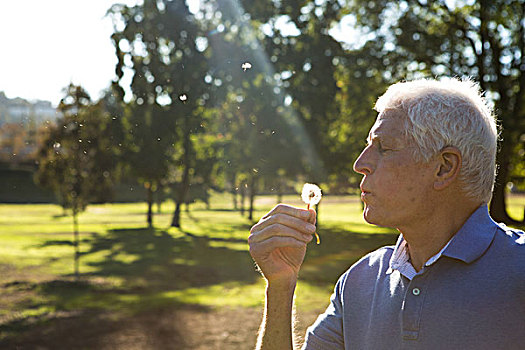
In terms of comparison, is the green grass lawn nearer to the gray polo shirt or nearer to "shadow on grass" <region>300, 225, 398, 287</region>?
"shadow on grass" <region>300, 225, 398, 287</region>

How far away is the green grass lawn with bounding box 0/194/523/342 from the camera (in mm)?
9266

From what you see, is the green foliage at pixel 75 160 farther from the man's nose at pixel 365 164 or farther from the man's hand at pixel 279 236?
the man's nose at pixel 365 164

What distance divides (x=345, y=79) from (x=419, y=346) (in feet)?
53.5

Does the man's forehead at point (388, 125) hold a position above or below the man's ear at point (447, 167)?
above

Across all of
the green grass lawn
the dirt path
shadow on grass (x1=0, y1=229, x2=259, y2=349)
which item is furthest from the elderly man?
the green grass lawn

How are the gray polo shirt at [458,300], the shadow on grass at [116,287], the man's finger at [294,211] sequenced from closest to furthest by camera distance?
the gray polo shirt at [458,300] < the man's finger at [294,211] < the shadow on grass at [116,287]

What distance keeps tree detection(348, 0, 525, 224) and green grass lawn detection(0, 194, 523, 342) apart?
226 inches

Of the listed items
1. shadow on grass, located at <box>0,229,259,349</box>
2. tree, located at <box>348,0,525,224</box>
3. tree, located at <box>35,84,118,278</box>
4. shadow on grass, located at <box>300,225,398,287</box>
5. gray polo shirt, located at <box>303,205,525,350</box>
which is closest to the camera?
gray polo shirt, located at <box>303,205,525,350</box>

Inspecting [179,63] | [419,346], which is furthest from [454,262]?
[179,63]

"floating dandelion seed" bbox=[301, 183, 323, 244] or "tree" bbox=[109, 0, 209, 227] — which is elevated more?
"tree" bbox=[109, 0, 209, 227]

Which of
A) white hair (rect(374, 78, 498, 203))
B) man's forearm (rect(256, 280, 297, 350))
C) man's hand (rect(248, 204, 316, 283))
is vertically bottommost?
man's forearm (rect(256, 280, 297, 350))

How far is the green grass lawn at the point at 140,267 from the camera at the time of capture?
9.27m

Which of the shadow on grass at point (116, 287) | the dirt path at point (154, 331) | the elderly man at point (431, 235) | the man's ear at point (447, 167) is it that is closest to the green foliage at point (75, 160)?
the shadow on grass at point (116, 287)

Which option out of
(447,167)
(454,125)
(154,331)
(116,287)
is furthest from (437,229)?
(116,287)
